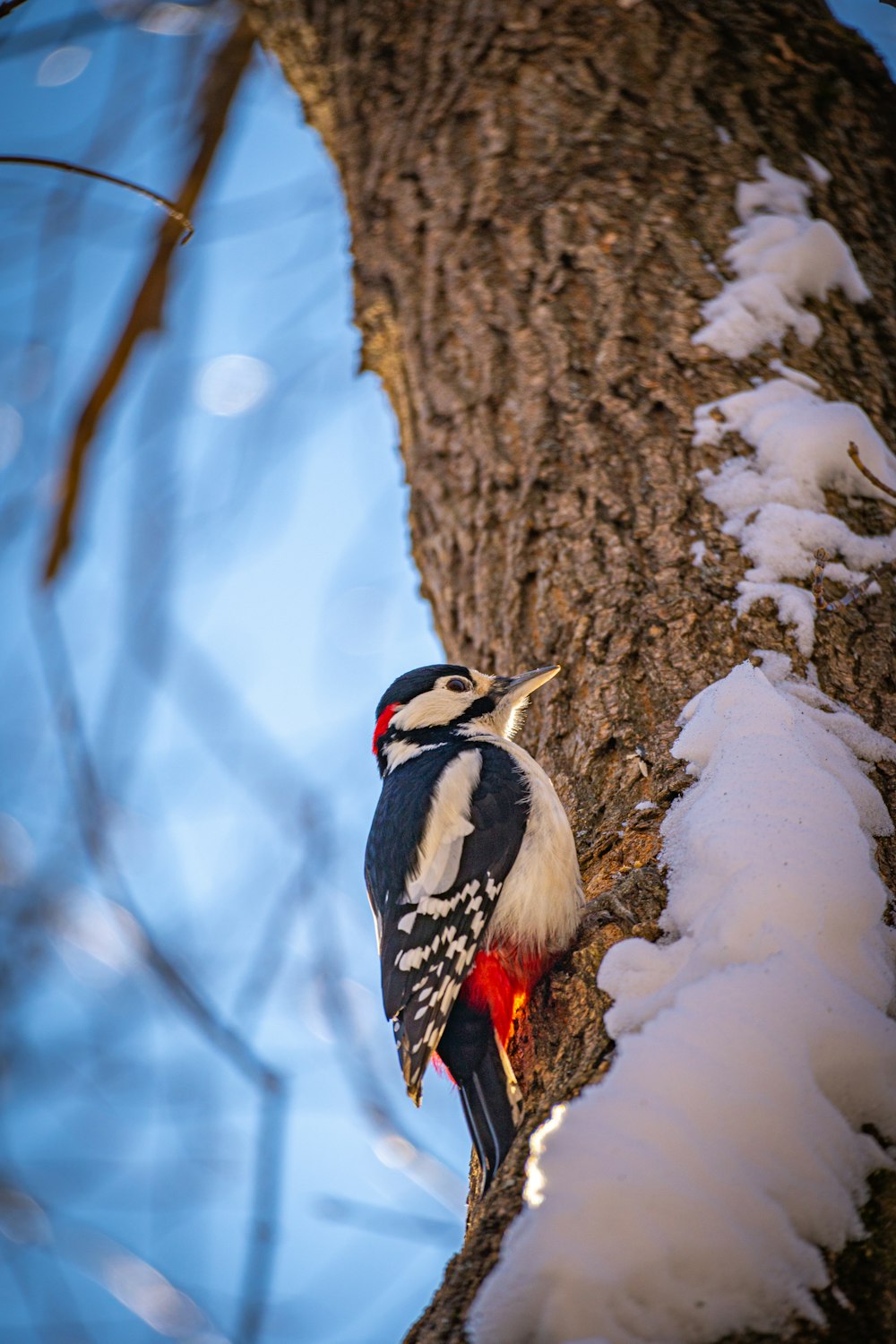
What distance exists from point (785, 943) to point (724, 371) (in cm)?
135

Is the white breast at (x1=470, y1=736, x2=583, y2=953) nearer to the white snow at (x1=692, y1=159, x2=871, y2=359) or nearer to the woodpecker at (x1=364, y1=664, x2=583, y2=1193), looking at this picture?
the woodpecker at (x1=364, y1=664, x2=583, y2=1193)

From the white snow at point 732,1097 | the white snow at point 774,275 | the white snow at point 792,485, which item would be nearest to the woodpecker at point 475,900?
the white snow at point 732,1097

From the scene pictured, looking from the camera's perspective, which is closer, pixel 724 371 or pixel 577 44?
pixel 724 371

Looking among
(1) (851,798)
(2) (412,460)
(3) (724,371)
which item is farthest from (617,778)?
(2) (412,460)

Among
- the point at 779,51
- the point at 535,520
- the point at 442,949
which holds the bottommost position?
the point at 442,949

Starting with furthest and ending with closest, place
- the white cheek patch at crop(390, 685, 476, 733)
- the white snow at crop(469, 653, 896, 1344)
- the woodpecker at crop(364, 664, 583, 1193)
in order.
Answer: the white cheek patch at crop(390, 685, 476, 733)
the woodpecker at crop(364, 664, 583, 1193)
the white snow at crop(469, 653, 896, 1344)

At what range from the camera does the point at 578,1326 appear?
110 centimetres

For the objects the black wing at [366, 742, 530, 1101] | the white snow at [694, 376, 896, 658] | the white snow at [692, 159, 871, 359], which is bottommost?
the black wing at [366, 742, 530, 1101]

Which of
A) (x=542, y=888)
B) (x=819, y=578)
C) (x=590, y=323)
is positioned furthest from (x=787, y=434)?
(x=542, y=888)

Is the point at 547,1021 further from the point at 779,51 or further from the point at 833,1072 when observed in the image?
the point at 779,51

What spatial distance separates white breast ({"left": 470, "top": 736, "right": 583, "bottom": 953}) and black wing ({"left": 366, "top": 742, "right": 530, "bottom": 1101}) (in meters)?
0.04

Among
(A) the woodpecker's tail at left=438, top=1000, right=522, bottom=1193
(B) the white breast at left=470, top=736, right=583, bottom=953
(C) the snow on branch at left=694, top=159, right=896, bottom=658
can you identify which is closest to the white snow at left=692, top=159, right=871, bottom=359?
(C) the snow on branch at left=694, top=159, right=896, bottom=658

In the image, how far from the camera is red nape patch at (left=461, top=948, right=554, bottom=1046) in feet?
6.04

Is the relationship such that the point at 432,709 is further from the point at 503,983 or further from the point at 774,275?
the point at 774,275
